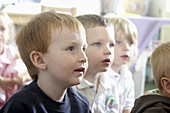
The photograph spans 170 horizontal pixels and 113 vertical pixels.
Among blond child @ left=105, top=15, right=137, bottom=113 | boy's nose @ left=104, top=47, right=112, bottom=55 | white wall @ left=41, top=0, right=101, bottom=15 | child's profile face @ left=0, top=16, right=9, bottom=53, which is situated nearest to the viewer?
boy's nose @ left=104, top=47, right=112, bottom=55

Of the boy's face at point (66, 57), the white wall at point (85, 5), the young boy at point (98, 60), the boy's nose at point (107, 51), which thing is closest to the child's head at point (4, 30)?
the young boy at point (98, 60)

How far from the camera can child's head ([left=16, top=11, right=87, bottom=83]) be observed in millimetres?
1070

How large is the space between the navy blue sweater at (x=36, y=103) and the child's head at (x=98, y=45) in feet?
0.99

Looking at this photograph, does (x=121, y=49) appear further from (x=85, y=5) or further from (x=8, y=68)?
(x=85, y=5)

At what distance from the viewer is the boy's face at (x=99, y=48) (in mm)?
1430

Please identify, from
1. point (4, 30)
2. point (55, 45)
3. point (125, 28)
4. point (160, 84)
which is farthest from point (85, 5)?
point (55, 45)

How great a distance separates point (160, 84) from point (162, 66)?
0.29 feet

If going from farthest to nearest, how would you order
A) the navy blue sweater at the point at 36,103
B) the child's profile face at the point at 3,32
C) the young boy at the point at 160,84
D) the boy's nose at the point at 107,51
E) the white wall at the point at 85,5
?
1. the white wall at the point at 85,5
2. the child's profile face at the point at 3,32
3. the boy's nose at the point at 107,51
4. the young boy at the point at 160,84
5. the navy blue sweater at the point at 36,103

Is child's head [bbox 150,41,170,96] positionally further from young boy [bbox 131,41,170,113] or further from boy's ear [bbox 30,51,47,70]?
boy's ear [bbox 30,51,47,70]

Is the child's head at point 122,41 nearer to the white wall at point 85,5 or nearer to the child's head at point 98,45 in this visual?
the child's head at point 98,45

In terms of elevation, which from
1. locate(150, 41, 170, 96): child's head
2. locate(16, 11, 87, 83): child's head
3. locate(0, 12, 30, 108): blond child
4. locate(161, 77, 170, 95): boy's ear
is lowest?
locate(0, 12, 30, 108): blond child

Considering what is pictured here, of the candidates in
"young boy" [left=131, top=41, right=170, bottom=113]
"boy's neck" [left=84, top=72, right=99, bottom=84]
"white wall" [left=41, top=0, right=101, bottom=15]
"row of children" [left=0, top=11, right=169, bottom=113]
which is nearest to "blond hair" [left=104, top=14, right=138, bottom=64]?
"boy's neck" [left=84, top=72, right=99, bottom=84]

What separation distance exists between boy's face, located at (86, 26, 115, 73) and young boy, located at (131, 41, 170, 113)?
0.83ft

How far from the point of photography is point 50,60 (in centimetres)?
108
